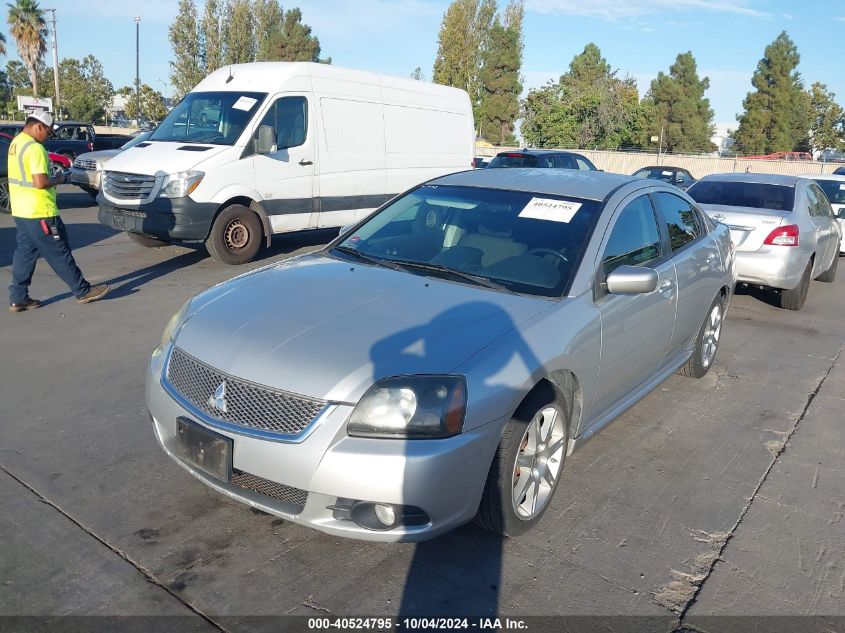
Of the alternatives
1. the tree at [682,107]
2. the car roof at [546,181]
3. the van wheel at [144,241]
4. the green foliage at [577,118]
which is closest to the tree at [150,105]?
the green foliage at [577,118]

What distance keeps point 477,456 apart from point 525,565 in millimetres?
617

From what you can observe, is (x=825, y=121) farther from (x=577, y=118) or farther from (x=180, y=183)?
(x=180, y=183)

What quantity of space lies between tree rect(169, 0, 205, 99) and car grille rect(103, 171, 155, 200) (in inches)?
1910

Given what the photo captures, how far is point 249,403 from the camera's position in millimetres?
2992

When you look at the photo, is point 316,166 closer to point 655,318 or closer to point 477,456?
point 655,318

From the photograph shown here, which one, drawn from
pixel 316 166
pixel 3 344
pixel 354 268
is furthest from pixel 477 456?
pixel 316 166

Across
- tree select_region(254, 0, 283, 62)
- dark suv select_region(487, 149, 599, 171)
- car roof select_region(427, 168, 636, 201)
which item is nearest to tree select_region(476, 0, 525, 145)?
tree select_region(254, 0, 283, 62)

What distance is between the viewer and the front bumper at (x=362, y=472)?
2.81 metres

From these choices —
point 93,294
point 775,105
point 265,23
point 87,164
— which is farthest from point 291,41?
point 93,294

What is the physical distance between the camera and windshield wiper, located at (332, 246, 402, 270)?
13.7 ft

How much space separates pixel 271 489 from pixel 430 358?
833mm

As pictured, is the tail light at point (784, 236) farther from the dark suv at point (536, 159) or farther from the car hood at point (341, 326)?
the dark suv at point (536, 159)

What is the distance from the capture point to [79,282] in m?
7.08

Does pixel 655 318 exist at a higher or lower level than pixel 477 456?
higher
